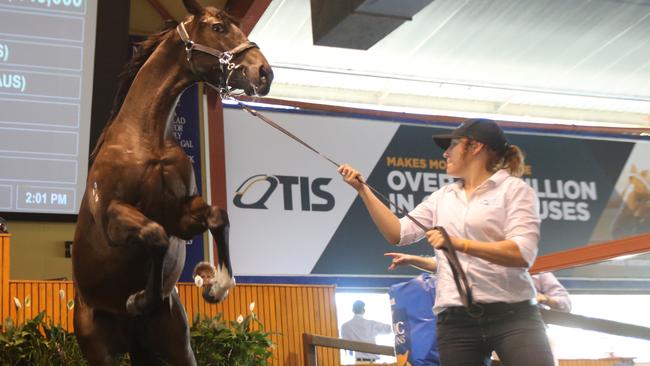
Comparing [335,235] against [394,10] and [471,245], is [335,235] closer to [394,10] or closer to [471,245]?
[394,10]

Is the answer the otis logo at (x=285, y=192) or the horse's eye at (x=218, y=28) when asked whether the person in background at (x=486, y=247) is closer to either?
the horse's eye at (x=218, y=28)

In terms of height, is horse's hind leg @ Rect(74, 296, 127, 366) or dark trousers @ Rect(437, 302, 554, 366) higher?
horse's hind leg @ Rect(74, 296, 127, 366)

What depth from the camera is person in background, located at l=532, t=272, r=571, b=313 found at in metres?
3.81

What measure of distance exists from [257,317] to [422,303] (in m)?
0.99

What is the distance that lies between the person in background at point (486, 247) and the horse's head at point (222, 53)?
485 millimetres

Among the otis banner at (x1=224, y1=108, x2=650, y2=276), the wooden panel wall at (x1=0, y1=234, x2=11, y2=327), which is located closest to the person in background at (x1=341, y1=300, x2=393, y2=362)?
the otis banner at (x1=224, y1=108, x2=650, y2=276)

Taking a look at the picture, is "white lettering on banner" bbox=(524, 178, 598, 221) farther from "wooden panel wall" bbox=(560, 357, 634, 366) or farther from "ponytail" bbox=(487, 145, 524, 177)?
"ponytail" bbox=(487, 145, 524, 177)

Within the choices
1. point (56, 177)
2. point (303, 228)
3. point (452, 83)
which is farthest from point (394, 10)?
point (452, 83)

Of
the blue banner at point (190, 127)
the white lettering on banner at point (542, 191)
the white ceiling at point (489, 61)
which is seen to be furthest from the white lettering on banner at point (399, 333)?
the white ceiling at point (489, 61)

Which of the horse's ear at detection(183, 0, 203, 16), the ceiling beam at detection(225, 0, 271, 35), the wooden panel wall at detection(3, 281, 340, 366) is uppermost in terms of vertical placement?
the ceiling beam at detection(225, 0, 271, 35)

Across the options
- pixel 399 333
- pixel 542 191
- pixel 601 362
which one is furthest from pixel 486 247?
pixel 542 191

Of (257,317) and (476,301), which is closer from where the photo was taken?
(476,301)

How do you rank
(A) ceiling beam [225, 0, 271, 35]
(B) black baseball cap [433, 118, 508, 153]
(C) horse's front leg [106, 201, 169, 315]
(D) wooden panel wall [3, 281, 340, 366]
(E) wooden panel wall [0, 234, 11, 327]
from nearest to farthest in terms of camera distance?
(C) horse's front leg [106, 201, 169, 315], (B) black baseball cap [433, 118, 508, 153], (E) wooden panel wall [0, 234, 11, 327], (D) wooden panel wall [3, 281, 340, 366], (A) ceiling beam [225, 0, 271, 35]

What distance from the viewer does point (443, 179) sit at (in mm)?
9453
